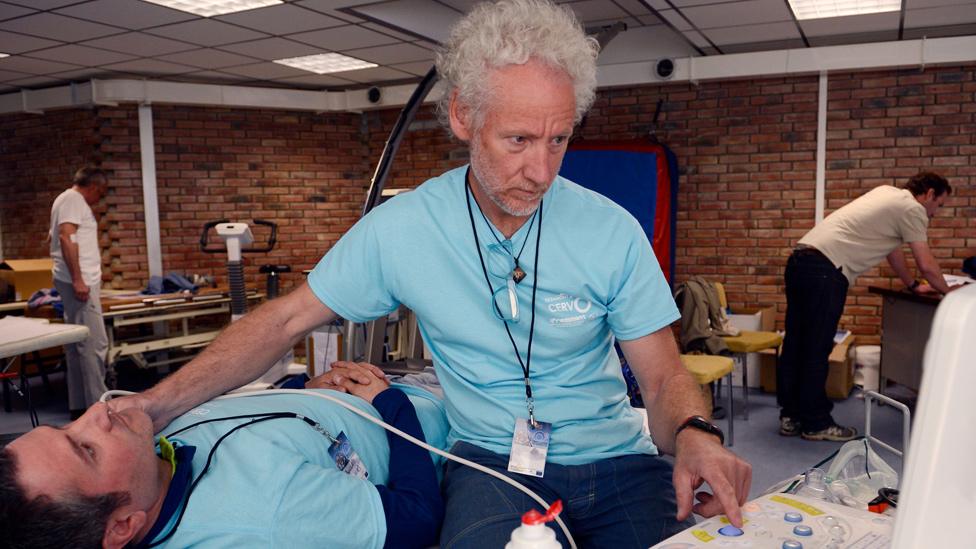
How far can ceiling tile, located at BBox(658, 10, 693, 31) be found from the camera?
4.52 metres

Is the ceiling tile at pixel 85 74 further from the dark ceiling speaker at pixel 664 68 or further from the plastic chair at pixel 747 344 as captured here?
the plastic chair at pixel 747 344

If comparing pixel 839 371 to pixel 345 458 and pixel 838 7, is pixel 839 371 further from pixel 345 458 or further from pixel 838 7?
pixel 345 458

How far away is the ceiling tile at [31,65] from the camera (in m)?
5.60

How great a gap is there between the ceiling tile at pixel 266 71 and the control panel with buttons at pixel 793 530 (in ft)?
19.4

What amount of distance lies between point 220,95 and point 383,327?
420 cm

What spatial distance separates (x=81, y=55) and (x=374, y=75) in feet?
7.71

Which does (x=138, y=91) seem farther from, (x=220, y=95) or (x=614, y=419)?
(x=614, y=419)

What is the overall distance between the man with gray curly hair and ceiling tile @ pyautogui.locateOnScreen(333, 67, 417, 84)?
5261mm

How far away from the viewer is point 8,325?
310 centimetres

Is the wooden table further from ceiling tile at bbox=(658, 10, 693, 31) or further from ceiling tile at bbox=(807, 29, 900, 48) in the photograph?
ceiling tile at bbox=(807, 29, 900, 48)

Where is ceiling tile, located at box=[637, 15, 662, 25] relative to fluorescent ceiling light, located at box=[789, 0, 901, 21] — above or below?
above

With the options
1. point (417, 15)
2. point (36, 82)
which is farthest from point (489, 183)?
point (36, 82)

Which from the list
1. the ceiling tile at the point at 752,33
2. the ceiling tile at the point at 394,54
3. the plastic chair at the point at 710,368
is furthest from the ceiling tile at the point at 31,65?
the plastic chair at the point at 710,368

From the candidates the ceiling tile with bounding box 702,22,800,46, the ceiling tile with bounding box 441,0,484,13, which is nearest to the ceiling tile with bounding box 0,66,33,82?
the ceiling tile with bounding box 441,0,484,13
